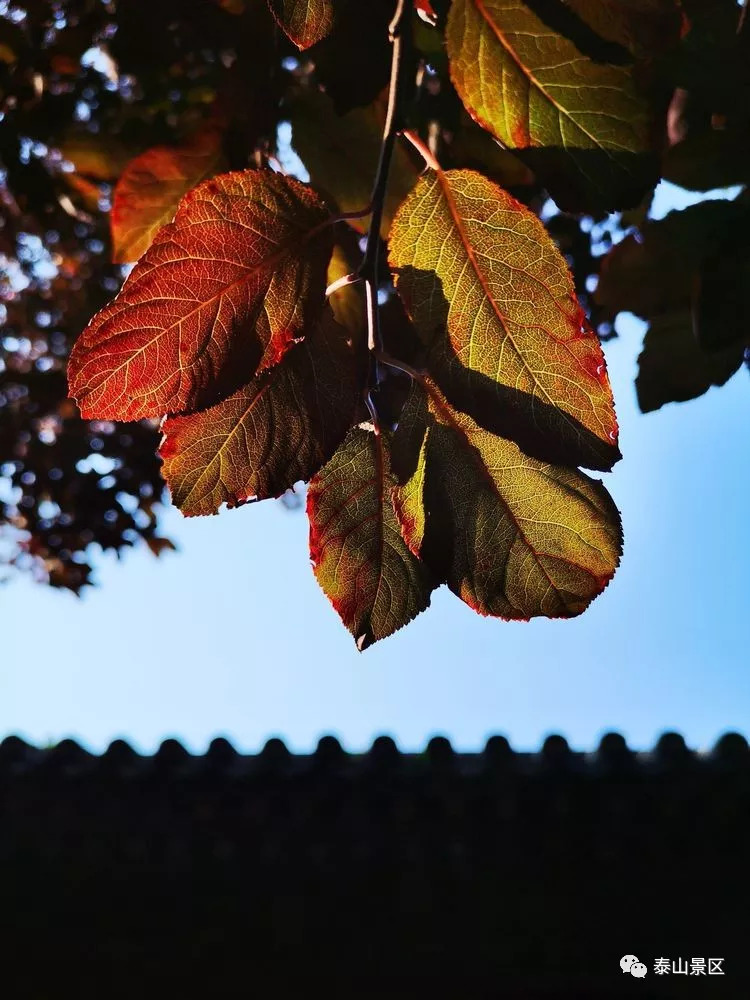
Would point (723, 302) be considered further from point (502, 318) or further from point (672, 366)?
point (502, 318)

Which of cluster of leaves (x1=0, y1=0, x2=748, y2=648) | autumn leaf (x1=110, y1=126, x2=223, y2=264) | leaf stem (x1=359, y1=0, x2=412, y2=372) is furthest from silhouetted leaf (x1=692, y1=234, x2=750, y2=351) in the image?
autumn leaf (x1=110, y1=126, x2=223, y2=264)

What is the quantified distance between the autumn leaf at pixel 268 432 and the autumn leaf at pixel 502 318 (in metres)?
0.07

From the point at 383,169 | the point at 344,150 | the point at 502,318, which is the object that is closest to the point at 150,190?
the point at 344,150

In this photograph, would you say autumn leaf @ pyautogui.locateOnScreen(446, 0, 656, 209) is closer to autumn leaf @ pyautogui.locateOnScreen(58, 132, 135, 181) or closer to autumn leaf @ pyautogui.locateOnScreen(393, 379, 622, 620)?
autumn leaf @ pyautogui.locateOnScreen(393, 379, 622, 620)

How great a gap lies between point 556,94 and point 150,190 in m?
0.40

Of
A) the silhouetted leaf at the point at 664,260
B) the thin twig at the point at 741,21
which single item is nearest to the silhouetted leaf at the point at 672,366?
the silhouetted leaf at the point at 664,260

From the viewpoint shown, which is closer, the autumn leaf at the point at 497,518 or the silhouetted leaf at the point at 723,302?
the autumn leaf at the point at 497,518

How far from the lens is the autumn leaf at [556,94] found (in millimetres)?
577

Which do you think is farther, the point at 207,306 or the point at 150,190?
the point at 150,190

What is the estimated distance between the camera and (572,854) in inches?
181

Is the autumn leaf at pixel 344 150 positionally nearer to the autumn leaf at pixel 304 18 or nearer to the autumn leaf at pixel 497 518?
the autumn leaf at pixel 304 18

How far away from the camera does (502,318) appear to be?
57 cm

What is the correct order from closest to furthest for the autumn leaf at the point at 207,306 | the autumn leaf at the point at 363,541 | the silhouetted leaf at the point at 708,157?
the autumn leaf at the point at 207,306 → the autumn leaf at the point at 363,541 → the silhouetted leaf at the point at 708,157

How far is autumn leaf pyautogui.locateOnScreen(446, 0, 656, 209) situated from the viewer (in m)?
0.58
